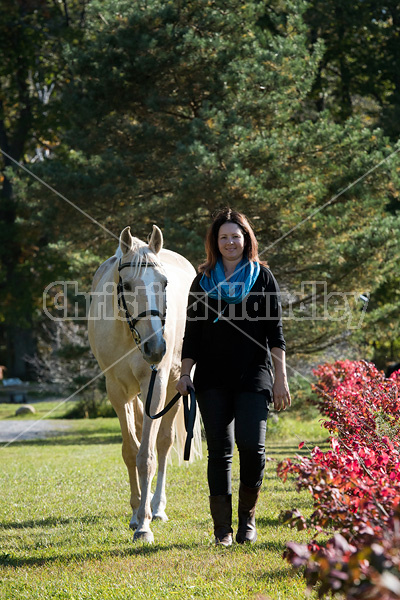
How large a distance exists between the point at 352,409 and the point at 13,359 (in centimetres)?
2530

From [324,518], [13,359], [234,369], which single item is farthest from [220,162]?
[13,359]

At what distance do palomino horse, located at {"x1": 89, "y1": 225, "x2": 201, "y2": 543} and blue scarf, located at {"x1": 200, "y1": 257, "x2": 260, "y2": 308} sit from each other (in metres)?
0.43

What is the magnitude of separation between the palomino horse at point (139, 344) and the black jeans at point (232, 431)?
0.54 metres

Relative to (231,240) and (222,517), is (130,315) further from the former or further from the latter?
(222,517)

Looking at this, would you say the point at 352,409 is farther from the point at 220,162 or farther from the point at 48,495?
the point at 220,162

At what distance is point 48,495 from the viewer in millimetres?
6613

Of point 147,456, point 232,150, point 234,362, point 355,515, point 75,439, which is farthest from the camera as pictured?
point 75,439

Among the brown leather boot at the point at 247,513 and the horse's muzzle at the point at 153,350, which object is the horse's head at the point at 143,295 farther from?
the brown leather boot at the point at 247,513

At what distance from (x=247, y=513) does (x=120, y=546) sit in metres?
0.86

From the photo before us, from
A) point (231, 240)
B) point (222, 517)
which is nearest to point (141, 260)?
point (231, 240)

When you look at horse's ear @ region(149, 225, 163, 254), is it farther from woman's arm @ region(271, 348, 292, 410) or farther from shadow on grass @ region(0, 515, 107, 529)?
shadow on grass @ region(0, 515, 107, 529)

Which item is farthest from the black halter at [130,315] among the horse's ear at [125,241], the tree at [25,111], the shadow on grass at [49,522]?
the tree at [25,111]

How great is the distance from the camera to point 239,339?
13.8ft

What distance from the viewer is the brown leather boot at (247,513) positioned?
4180 millimetres
